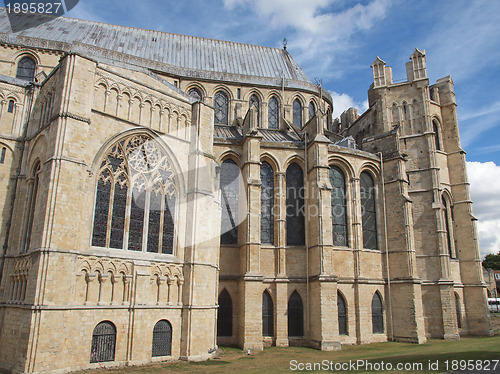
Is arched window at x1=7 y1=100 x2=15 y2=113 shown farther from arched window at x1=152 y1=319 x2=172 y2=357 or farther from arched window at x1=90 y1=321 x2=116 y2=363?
arched window at x1=152 y1=319 x2=172 y2=357

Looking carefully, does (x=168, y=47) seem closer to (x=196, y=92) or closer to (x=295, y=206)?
(x=196, y=92)

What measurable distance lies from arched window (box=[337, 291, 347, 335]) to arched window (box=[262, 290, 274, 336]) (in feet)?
12.6

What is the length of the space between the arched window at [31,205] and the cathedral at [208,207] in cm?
7

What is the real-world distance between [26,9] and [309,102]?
2090 cm

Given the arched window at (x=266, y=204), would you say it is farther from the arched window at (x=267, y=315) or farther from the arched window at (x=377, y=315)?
the arched window at (x=377, y=315)

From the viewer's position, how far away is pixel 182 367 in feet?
46.8

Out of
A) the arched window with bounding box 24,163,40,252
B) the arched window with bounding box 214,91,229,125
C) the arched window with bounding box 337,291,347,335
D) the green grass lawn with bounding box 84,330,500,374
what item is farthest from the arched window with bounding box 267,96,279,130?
the arched window with bounding box 24,163,40,252

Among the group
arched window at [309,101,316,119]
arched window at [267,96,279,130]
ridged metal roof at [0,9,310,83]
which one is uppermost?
ridged metal roof at [0,9,310,83]

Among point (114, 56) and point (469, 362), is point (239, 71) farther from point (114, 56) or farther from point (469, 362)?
point (469, 362)

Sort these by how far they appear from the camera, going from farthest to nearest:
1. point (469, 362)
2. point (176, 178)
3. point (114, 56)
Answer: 1. point (114, 56)
2. point (176, 178)
3. point (469, 362)

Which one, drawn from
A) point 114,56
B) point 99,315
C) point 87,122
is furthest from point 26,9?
point 99,315

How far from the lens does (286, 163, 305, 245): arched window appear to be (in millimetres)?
22781

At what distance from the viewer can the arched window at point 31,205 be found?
47.8 feet

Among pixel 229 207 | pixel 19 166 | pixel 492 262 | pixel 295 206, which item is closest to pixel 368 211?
pixel 295 206
